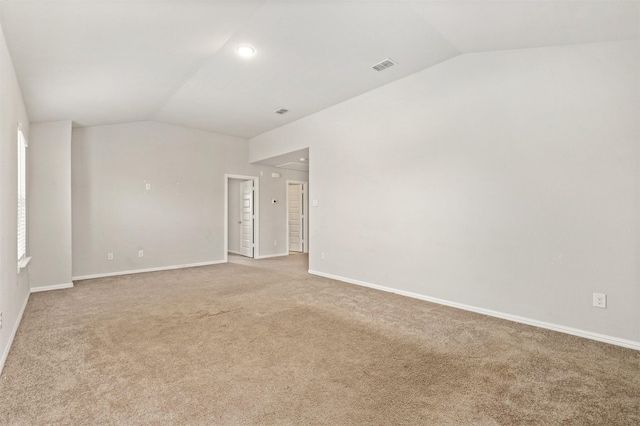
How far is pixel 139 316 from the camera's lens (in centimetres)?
346

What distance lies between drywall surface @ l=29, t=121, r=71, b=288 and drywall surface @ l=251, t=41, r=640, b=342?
446cm

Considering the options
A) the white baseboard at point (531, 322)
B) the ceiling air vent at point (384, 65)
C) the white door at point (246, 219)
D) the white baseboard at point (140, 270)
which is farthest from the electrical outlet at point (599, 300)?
the white door at point (246, 219)

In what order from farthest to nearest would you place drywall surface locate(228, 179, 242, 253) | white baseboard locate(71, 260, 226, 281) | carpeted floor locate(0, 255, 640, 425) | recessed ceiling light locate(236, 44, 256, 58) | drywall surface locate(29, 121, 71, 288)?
drywall surface locate(228, 179, 242, 253) → white baseboard locate(71, 260, 226, 281) → drywall surface locate(29, 121, 71, 288) → recessed ceiling light locate(236, 44, 256, 58) → carpeted floor locate(0, 255, 640, 425)

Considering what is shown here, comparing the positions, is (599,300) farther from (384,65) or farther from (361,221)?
(384,65)

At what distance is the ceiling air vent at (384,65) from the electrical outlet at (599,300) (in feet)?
10.5

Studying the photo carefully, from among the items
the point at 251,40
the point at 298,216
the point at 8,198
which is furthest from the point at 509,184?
the point at 298,216

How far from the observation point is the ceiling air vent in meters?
3.74

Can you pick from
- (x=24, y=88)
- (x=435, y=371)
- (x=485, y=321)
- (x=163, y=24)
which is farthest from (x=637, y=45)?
(x=24, y=88)

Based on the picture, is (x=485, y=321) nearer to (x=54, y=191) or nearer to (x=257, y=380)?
(x=257, y=380)

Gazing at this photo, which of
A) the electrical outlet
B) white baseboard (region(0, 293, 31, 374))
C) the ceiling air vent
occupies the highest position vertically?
the ceiling air vent

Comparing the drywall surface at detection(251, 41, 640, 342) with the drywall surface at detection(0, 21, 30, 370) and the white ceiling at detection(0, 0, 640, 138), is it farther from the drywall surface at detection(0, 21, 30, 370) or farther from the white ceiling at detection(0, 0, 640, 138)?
the drywall surface at detection(0, 21, 30, 370)

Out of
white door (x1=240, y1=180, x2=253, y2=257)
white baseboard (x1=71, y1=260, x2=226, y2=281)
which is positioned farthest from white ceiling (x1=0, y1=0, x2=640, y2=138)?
white door (x1=240, y1=180, x2=253, y2=257)

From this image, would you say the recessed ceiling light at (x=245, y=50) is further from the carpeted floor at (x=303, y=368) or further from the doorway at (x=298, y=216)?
the doorway at (x=298, y=216)

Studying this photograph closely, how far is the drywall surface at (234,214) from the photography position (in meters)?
8.33
